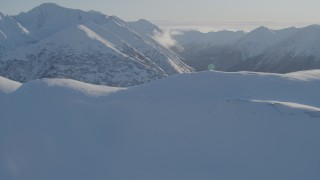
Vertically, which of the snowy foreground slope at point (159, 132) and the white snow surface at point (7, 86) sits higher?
the white snow surface at point (7, 86)

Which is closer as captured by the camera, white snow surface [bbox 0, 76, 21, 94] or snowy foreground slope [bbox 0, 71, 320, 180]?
snowy foreground slope [bbox 0, 71, 320, 180]

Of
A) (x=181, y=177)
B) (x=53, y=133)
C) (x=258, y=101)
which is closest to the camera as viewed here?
(x=181, y=177)

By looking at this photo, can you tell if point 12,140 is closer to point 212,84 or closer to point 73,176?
point 73,176

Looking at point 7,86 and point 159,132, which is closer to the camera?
point 159,132

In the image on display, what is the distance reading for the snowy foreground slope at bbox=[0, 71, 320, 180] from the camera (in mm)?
35562

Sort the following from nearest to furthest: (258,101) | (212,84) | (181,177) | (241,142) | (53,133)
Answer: (181,177), (241,142), (53,133), (258,101), (212,84)

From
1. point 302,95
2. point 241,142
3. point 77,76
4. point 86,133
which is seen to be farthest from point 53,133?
point 77,76

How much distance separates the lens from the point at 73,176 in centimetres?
3547

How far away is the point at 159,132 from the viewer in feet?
134

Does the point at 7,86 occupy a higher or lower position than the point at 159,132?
higher

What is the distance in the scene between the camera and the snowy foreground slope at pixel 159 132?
35.6 metres

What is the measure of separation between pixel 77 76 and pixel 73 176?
163863mm

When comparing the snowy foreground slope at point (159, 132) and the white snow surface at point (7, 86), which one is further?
the white snow surface at point (7, 86)

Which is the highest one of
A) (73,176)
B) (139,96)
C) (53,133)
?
(139,96)
